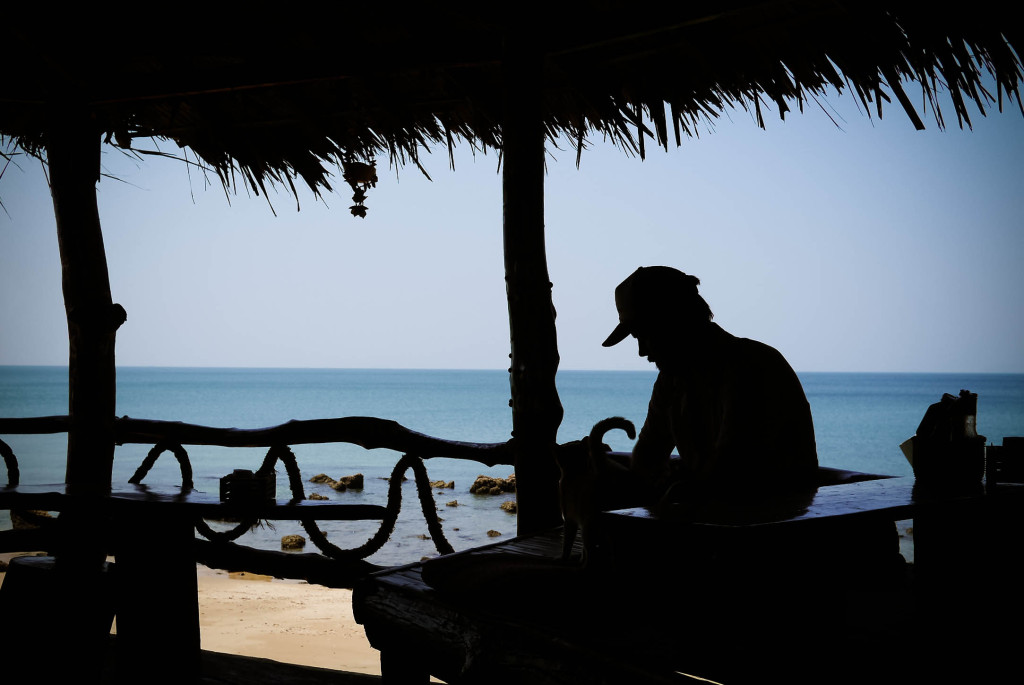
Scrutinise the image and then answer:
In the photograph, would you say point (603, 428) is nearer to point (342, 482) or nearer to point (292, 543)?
point (292, 543)

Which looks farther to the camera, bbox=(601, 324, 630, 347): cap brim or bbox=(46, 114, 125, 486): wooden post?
bbox=(46, 114, 125, 486): wooden post

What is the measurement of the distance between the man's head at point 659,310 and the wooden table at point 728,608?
1.66ft

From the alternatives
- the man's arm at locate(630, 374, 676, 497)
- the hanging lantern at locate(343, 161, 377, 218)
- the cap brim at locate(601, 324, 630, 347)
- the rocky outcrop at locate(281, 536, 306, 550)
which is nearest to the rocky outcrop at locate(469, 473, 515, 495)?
the rocky outcrop at locate(281, 536, 306, 550)

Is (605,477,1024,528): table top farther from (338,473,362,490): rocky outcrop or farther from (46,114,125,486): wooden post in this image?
(338,473,362,490): rocky outcrop

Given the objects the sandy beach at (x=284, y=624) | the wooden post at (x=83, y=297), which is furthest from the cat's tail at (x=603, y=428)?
the wooden post at (x=83, y=297)

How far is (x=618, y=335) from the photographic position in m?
2.19

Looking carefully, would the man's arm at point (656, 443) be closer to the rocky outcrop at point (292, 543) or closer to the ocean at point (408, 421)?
the ocean at point (408, 421)

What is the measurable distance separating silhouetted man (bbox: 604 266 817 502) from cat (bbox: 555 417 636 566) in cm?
22

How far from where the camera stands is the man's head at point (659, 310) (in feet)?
6.83

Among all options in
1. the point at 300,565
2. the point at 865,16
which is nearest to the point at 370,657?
the point at 300,565

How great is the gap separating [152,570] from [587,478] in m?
1.64

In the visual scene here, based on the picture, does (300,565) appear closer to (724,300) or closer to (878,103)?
(878,103)

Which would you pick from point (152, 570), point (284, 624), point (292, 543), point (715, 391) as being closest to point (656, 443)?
point (715, 391)

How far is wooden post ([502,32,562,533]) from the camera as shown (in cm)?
323
